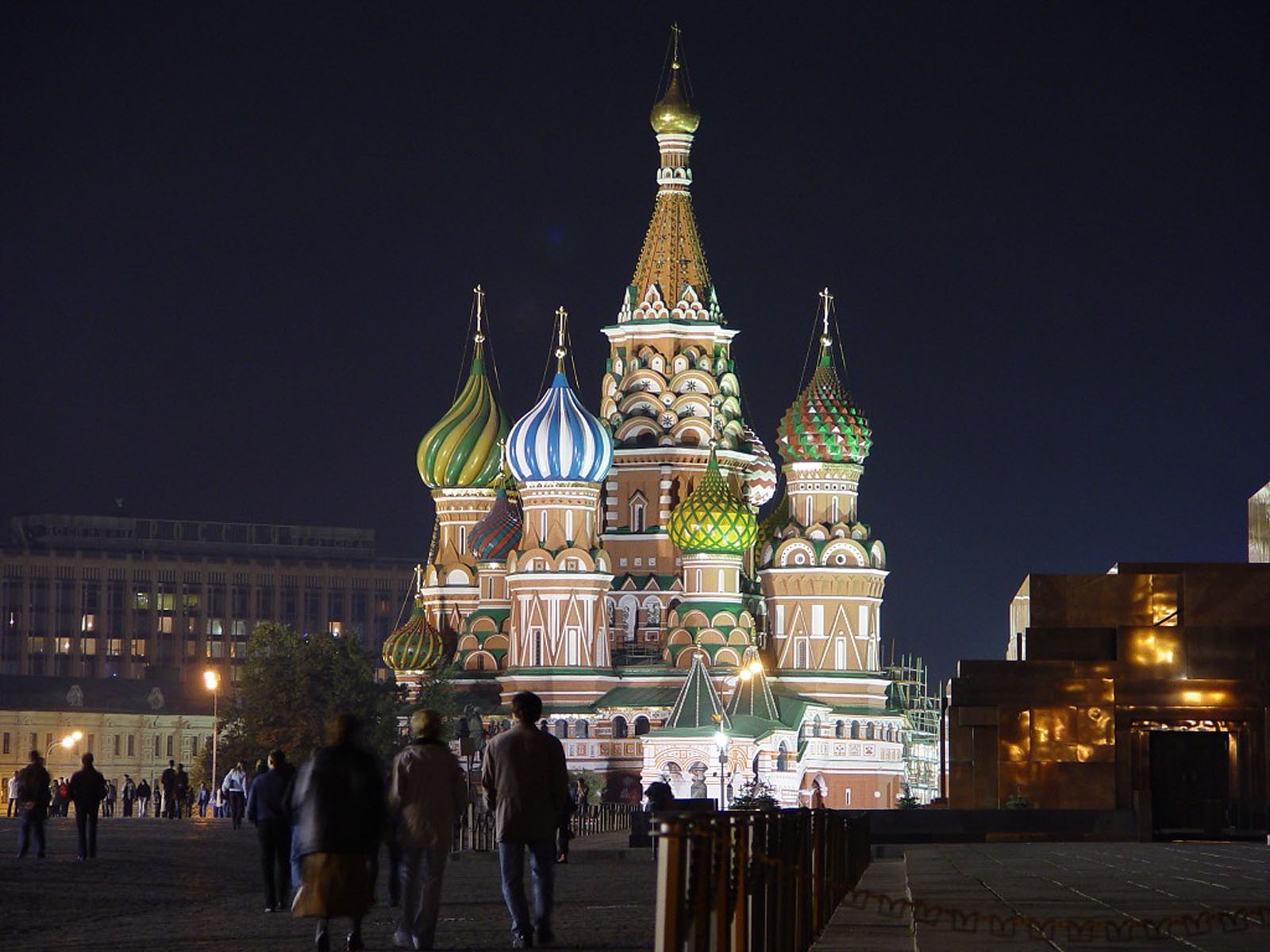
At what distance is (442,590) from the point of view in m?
97.5

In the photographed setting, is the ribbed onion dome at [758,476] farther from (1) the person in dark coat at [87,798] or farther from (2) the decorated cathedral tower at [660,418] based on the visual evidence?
(1) the person in dark coat at [87,798]

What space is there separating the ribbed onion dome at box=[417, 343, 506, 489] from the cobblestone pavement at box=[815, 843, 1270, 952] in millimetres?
72155

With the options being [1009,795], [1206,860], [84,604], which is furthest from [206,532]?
[1206,860]

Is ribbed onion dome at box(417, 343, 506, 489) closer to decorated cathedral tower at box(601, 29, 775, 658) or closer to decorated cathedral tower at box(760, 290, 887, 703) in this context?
decorated cathedral tower at box(601, 29, 775, 658)

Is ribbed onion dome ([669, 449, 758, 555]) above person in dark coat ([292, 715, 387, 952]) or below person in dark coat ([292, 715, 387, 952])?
above

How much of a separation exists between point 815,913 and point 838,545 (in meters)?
77.3

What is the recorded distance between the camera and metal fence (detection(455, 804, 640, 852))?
33500mm

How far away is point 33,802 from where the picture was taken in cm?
2720

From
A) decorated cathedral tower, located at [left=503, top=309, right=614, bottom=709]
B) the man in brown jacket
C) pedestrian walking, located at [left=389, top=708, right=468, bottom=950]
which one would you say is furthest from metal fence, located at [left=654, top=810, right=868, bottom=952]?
decorated cathedral tower, located at [left=503, top=309, right=614, bottom=709]

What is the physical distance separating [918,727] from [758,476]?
2283 centimetres

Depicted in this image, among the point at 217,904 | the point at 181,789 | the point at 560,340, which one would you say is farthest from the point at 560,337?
the point at 217,904

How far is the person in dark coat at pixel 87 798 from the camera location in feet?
88.9

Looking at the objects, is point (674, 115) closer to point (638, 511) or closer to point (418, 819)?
point (638, 511)

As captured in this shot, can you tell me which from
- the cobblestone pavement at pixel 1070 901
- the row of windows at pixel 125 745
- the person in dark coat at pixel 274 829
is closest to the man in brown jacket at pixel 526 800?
the cobblestone pavement at pixel 1070 901
